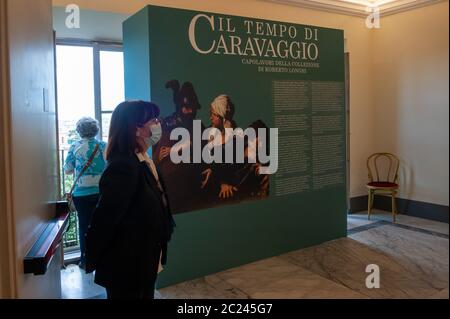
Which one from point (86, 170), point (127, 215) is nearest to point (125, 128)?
point (127, 215)

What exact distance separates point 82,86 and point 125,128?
250 centimetres

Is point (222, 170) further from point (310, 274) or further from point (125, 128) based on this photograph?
point (125, 128)

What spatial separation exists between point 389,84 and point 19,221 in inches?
48.5

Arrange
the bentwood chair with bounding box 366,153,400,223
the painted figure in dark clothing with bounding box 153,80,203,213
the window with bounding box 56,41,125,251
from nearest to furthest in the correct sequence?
1. the bentwood chair with bounding box 366,153,400,223
2. the painted figure in dark clothing with bounding box 153,80,203,213
3. the window with bounding box 56,41,125,251

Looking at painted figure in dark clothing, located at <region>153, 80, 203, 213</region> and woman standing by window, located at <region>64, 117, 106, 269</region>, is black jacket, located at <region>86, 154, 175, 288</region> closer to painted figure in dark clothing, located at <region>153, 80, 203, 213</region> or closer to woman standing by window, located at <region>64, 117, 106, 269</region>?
painted figure in dark clothing, located at <region>153, 80, 203, 213</region>

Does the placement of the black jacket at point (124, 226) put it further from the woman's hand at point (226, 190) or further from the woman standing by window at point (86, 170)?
the woman standing by window at point (86, 170)

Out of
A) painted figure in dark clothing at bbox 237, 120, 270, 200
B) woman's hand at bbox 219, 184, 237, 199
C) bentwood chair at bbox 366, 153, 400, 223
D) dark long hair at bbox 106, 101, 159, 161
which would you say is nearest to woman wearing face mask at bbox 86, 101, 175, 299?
dark long hair at bbox 106, 101, 159, 161

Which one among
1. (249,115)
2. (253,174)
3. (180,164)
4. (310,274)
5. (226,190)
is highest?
(249,115)

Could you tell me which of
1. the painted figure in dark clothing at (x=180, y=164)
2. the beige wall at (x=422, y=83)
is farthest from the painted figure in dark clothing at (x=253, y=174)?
the beige wall at (x=422, y=83)

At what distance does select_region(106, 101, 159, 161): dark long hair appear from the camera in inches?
62.4

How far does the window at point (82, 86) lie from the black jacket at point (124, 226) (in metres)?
2.22

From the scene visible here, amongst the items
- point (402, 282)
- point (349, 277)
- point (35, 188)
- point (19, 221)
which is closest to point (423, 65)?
point (402, 282)

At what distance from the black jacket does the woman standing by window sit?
1.64m

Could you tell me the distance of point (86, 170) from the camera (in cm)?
314
